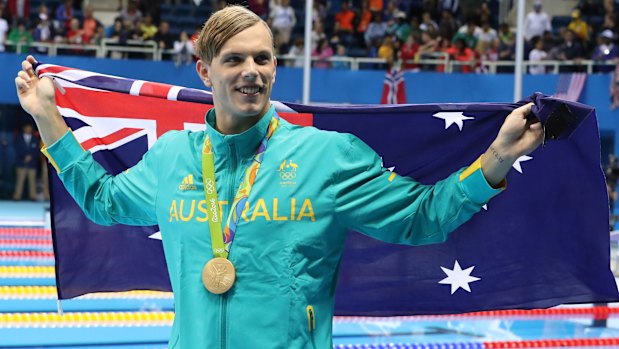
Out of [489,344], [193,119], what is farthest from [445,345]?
[193,119]

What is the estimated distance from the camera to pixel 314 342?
7.59 ft

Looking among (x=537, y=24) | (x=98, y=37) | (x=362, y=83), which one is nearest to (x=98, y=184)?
(x=362, y=83)

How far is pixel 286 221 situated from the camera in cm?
229

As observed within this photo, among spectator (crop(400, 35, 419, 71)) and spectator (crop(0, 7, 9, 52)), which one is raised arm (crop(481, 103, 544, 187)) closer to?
spectator (crop(400, 35, 419, 71))

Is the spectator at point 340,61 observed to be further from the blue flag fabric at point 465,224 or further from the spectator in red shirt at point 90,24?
the blue flag fabric at point 465,224

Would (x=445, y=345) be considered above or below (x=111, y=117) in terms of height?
below

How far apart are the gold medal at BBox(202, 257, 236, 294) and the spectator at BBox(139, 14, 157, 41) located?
50.2ft

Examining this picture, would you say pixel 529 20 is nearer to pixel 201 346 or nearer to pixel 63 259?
pixel 63 259

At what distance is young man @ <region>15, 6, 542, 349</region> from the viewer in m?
2.26

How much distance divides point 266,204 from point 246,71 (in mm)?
307

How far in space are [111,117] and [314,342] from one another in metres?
1.64

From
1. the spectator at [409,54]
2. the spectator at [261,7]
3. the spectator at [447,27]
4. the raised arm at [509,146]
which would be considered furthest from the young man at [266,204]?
the spectator at [447,27]

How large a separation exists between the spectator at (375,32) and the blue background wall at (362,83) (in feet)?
3.49

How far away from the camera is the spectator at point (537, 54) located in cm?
1630
